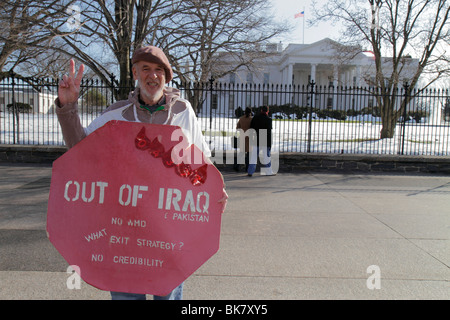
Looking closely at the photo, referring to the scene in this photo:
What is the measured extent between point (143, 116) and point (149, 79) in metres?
0.22

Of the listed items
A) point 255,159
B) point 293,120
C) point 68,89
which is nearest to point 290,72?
point 293,120

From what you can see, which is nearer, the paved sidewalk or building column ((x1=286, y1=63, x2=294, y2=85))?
the paved sidewalk

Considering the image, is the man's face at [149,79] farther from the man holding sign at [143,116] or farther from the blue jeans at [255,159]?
the blue jeans at [255,159]

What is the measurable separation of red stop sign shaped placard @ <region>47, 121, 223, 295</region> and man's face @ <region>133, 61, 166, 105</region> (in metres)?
0.27

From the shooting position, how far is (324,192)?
752 cm

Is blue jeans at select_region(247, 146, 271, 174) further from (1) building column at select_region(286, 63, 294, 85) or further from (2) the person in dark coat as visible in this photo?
(1) building column at select_region(286, 63, 294, 85)

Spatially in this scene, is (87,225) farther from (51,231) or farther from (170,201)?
(170,201)

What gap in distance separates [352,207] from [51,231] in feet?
17.8

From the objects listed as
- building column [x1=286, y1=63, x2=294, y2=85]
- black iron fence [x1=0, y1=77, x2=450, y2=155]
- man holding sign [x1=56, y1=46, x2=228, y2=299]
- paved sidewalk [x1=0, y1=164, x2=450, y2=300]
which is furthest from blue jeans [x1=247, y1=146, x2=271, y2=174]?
building column [x1=286, y1=63, x2=294, y2=85]

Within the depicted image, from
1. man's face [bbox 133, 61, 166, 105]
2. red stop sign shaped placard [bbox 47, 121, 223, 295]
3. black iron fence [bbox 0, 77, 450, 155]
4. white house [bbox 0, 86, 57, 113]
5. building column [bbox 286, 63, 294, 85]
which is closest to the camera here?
red stop sign shaped placard [bbox 47, 121, 223, 295]

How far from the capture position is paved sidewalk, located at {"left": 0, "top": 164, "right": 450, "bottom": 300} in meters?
3.22
